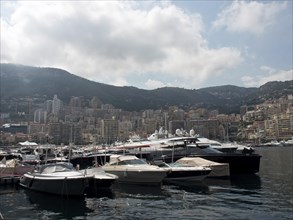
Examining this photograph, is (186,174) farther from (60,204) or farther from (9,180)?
(9,180)

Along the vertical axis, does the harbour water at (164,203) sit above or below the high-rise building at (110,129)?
below

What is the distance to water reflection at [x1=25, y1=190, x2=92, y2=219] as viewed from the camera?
56.7ft

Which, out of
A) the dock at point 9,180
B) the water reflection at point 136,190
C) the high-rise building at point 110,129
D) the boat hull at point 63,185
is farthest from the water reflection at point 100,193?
the high-rise building at point 110,129

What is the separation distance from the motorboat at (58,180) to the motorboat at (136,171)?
15.0ft

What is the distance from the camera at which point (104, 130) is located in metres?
158

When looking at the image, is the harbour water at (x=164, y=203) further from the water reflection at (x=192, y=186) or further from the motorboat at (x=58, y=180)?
the motorboat at (x=58, y=180)

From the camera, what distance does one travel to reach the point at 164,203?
19.1m

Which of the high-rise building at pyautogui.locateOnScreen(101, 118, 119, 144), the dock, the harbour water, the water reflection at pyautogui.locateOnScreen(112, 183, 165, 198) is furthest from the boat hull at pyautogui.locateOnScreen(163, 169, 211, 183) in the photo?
the high-rise building at pyautogui.locateOnScreen(101, 118, 119, 144)

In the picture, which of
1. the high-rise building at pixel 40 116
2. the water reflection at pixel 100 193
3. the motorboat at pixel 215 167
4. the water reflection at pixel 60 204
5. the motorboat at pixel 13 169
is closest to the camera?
the water reflection at pixel 60 204

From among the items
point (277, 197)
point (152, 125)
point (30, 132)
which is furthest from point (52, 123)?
point (277, 197)

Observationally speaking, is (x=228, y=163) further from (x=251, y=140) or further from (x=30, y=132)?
(x=251, y=140)

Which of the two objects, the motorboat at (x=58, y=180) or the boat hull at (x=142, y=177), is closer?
the motorboat at (x=58, y=180)

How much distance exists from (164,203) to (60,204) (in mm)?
5432

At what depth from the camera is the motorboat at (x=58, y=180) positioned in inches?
803
